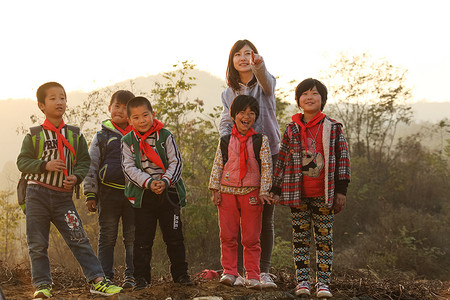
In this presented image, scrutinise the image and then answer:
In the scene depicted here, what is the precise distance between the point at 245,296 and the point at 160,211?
968 millimetres

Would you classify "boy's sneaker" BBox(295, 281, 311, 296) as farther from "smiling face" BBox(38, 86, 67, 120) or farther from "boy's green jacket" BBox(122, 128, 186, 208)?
"smiling face" BBox(38, 86, 67, 120)

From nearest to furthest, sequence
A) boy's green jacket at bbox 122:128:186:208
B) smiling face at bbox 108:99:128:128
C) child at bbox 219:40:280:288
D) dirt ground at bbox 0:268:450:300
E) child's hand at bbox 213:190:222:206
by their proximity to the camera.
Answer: dirt ground at bbox 0:268:450:300
boy's green jacket at bbox 122:128:186:208
child's hand at bbox 213:190:222:206
child at bbox 219:40:280:288
smiling face at bbox 108:99:128:128

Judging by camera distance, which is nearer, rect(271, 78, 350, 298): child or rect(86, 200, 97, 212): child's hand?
rect(271, 78, 350, 298): child

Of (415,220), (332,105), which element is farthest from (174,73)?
(332,105)

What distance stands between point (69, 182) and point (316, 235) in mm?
2092

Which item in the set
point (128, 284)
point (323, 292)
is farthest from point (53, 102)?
point (323, 292)

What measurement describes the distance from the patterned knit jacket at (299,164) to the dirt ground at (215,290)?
82 cm

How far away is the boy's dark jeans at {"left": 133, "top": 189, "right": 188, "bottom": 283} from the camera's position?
3.81m

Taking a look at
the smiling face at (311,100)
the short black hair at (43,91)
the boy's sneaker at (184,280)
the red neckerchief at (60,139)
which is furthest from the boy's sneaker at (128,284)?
the smiling face at (311,100)

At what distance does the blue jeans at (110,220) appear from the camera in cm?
434

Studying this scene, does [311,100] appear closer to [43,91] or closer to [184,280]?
[184,280]

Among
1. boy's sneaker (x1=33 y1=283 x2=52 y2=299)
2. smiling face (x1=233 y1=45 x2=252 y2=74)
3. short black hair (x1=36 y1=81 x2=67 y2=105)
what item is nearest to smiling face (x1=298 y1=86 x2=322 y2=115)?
smiling face (x1=233 y1=45 x2=252 y2=74)

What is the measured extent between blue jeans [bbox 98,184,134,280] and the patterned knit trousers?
158 cm

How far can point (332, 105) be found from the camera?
19234mm
